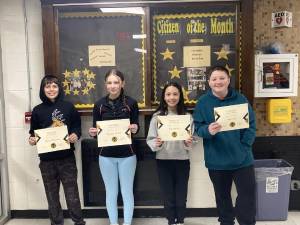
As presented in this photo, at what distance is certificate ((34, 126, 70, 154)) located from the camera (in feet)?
9.26

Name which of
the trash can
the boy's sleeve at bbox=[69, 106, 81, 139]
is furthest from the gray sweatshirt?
the trash can

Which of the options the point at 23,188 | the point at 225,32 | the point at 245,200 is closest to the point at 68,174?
the point at 23,188

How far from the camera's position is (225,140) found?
8.54ft

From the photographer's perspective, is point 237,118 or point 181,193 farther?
point 181,193

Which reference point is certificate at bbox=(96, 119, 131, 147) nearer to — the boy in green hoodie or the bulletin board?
the bulletin board

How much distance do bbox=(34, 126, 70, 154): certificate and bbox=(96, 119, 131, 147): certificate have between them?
0.30m

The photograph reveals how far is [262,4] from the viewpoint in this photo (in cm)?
327

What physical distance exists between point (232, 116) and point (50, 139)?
1435 millimetres

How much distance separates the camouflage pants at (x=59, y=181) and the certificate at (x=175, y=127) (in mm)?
839

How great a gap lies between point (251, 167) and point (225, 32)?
1.25 metres

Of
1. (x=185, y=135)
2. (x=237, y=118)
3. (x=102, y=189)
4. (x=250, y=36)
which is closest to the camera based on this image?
(x=237, y=118)

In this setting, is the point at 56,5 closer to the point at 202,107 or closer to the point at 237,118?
the point at 202,107

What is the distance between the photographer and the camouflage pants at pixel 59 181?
293 centimetres

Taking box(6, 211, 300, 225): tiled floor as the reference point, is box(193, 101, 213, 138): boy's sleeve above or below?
above
